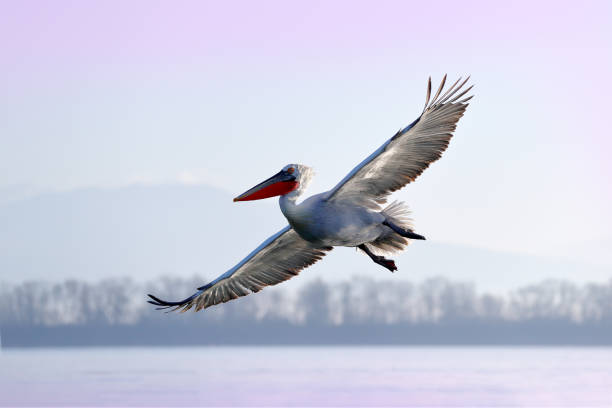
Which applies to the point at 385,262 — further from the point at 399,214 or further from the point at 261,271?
the point at 261,271

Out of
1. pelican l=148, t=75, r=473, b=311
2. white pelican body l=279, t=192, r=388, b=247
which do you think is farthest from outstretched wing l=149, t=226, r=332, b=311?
white pelican body l=279, t=192, r=388, b=247

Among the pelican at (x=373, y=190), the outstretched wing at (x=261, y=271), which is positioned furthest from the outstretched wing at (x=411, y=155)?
the outstretched wing at (x=261, y=271)

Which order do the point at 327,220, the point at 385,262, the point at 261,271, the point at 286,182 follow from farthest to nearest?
the point at 261,271 → the point at 385,262 → the point at 286,182 → the point at 327,220

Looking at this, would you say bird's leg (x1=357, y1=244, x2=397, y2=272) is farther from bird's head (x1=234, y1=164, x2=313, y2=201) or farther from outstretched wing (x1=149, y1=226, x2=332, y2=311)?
bird's head (x1=234, y1=164, x2=313, y2=201)

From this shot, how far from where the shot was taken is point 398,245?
1326 centimetres

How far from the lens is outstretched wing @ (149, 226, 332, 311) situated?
13.8 meters

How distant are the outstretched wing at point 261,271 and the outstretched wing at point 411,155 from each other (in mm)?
1370

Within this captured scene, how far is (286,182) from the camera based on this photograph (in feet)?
40.7

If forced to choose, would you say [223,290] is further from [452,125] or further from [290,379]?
[290,379]

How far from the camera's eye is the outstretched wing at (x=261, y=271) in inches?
541

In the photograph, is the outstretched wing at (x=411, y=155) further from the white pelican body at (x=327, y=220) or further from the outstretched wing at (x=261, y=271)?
the outstretched wing at (x=261, y=271)

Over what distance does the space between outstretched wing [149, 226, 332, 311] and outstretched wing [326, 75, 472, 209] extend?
4.49 feet

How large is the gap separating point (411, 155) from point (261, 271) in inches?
115

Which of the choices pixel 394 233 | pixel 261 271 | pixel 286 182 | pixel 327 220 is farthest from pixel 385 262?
pixel 261 271
